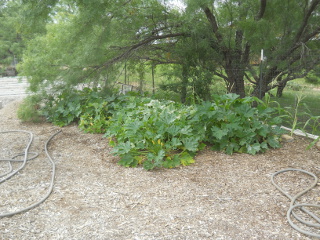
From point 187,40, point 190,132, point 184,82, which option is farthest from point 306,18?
point 190,132

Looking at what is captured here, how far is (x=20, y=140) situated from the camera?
15.8 feet

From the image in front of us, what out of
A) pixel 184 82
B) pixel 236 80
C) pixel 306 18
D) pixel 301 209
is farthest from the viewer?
pixel 184 82

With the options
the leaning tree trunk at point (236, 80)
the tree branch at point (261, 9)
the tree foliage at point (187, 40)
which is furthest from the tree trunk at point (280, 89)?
the tree branch at point (261, 9)

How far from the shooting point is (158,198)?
112 inches

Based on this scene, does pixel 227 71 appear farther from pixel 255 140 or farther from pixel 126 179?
pixel 126 179

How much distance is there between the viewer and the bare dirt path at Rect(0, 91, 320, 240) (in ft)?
7.58

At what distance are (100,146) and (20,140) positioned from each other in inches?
53.2

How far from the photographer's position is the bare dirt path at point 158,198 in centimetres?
231

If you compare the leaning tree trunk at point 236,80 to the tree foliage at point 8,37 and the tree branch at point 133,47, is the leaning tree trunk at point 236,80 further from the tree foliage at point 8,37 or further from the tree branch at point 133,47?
the tree foliage at point 8,37

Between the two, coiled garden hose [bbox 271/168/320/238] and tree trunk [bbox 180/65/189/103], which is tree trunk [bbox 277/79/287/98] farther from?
coiled garden hose [bbox 271/168/320/238]

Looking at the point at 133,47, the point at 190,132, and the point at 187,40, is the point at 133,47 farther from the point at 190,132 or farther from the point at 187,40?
the point at 190,132

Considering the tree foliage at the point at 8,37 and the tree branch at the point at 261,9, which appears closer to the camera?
the tree branch at the point at 261,9

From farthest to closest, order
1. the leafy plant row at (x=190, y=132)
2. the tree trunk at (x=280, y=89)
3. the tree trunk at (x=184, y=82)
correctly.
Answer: the tree trunk at (x=184, y=82)
the tree trunk at (x=280, y=89)
the leafy plant row at (x=190, y=132)

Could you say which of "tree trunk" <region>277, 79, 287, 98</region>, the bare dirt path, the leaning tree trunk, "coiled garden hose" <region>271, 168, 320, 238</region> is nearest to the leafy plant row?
the bare dirt path
